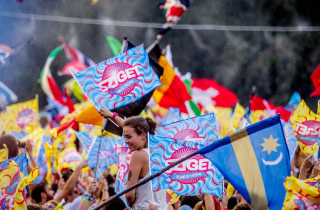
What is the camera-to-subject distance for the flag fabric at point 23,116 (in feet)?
24.2

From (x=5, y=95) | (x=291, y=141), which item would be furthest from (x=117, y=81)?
(x=291, y=141)

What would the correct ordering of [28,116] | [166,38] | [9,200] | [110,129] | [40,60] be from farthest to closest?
[166,38]
[40,60]
[28,116]
[110,129]
[9,200]

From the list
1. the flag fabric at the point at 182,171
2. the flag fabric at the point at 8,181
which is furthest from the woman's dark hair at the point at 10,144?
the flag fabric at the point at 182,171

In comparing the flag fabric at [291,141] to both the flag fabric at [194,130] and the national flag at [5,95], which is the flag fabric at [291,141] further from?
the national flag at [5,95]

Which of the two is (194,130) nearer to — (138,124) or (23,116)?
(138,124)

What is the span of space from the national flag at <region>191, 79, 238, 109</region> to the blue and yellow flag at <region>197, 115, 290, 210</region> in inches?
352

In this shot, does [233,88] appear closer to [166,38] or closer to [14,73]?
[166,38]

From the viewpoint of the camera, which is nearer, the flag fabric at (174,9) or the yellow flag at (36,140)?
the yellow flag at (36,140)

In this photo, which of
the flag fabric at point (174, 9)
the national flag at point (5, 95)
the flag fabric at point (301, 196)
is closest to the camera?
the flag fabric at point (301, 196)

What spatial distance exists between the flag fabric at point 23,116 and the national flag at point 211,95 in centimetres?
565

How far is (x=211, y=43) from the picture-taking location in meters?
28.6

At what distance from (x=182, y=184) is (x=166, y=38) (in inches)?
994

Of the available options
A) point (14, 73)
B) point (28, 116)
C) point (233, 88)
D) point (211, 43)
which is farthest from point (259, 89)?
point (28, 116)

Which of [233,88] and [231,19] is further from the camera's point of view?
[231,19]
